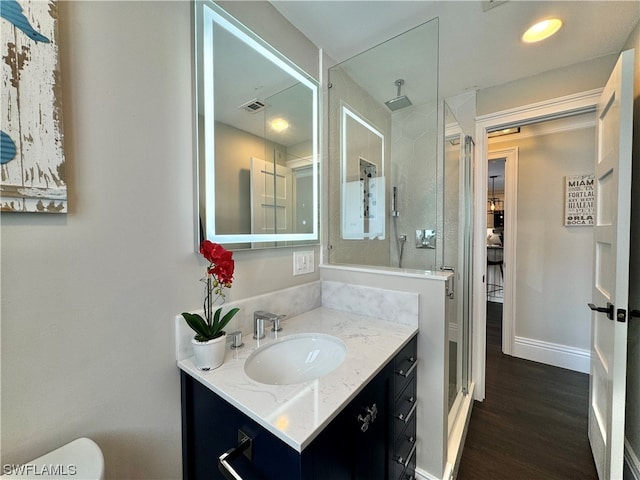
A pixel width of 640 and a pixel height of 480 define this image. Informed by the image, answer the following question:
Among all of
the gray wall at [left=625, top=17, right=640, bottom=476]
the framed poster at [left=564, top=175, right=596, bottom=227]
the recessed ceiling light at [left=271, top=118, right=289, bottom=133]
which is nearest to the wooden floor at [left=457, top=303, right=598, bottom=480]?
the gray wall at [left=625, top=17, right=640, bottom=476]

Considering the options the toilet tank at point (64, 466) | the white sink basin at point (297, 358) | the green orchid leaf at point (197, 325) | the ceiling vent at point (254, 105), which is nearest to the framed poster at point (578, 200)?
the white sink basin at point (297, 358)

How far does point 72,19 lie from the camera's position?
28.1 inches

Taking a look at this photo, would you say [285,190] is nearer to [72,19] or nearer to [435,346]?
[72,19]

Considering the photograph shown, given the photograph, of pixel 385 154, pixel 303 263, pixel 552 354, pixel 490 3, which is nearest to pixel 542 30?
pixel 490 3

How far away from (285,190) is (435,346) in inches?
42.6

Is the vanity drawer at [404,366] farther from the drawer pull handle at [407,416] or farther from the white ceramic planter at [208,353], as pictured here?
the white ceramic planter at [208,353]

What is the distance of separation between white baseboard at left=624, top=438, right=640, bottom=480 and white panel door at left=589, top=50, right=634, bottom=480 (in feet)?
0.35

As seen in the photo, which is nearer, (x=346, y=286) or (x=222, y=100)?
(x=222, y=100)

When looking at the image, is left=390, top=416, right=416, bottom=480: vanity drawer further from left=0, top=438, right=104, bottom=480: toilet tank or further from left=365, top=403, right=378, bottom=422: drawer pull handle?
left=0, top=438, right=104, bottom=480: toilet tank

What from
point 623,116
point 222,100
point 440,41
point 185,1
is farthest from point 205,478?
point 440,41

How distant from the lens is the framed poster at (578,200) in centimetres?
234

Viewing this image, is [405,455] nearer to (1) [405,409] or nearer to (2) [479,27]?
(1) [405,409]

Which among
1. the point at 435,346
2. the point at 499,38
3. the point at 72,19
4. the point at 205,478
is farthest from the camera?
the point at 499,38
